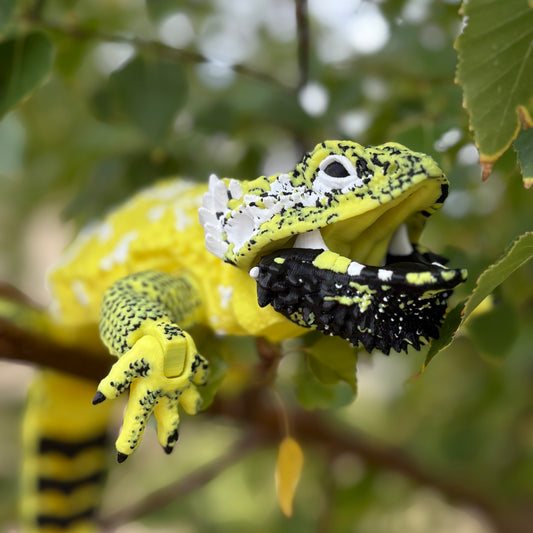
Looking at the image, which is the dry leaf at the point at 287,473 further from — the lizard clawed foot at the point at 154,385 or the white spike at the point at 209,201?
the white spike at the point at 209,201

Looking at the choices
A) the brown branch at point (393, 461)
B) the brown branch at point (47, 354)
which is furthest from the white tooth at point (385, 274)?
the brown branch at point (393, 461)

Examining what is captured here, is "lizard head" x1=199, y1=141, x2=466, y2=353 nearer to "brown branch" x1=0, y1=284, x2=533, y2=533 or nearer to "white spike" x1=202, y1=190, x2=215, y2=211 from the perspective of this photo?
"white spike" x1=202, y1=190, x2=215, y2=211

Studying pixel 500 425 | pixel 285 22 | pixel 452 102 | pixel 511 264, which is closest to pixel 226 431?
pixel 500 425

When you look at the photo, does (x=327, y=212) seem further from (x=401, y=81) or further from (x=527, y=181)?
(x=401, y=81)

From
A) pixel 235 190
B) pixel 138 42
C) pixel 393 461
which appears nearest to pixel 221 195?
pixel 235 190

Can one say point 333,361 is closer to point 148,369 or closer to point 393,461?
point 148,369

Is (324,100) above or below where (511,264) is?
below
